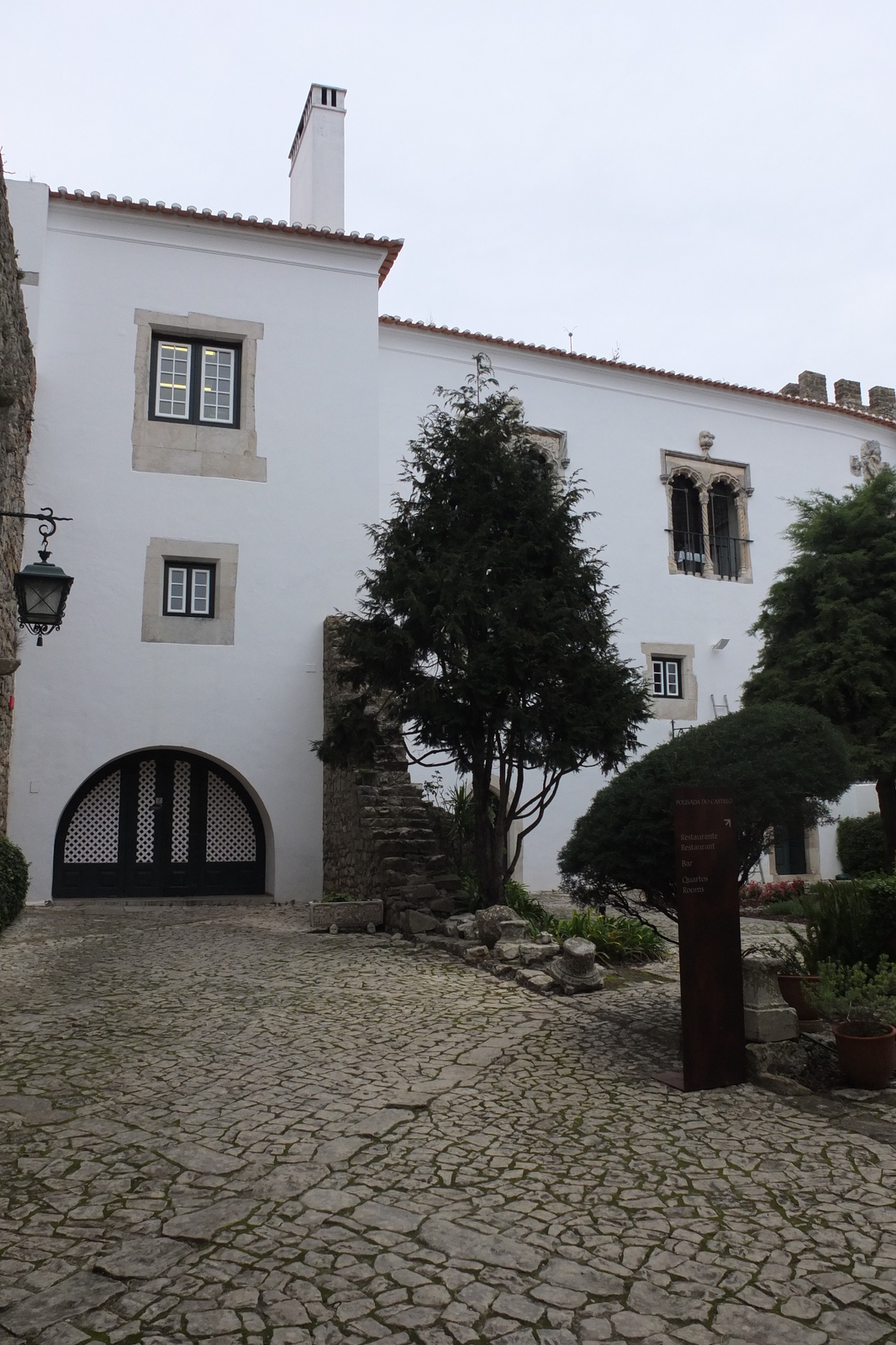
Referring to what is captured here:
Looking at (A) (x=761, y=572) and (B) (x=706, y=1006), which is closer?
(B) (x=706, y=1006)

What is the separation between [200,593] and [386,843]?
15.1 ft

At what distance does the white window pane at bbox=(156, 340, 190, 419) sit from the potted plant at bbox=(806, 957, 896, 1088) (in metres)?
10.4

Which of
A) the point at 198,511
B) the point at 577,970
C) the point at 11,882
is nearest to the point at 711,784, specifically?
the point at 577,970

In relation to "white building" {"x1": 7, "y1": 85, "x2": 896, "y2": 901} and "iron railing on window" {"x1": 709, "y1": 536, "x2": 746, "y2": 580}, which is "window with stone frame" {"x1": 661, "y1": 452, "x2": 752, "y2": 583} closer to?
"iron railing on window" {"x1": 709, "y1": 536, "x2": 746, "y2": 580}

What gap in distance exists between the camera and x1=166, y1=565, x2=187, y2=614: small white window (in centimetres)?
1206

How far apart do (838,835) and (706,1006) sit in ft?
41.6

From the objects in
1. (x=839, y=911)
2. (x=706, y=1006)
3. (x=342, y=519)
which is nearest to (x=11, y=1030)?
(x=706, y=1006)

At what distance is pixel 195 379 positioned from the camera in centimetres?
1266

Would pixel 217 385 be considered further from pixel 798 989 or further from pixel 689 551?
pixel 798 989

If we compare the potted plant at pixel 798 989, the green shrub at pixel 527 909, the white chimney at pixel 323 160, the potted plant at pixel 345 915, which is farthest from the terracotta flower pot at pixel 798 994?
the white chimney at pixel 323 160

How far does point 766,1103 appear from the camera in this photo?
4352 mm

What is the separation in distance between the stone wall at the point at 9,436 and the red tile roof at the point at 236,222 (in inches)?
90.6

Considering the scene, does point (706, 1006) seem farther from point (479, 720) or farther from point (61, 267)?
point (61, 267)

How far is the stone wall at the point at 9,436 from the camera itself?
852cm
